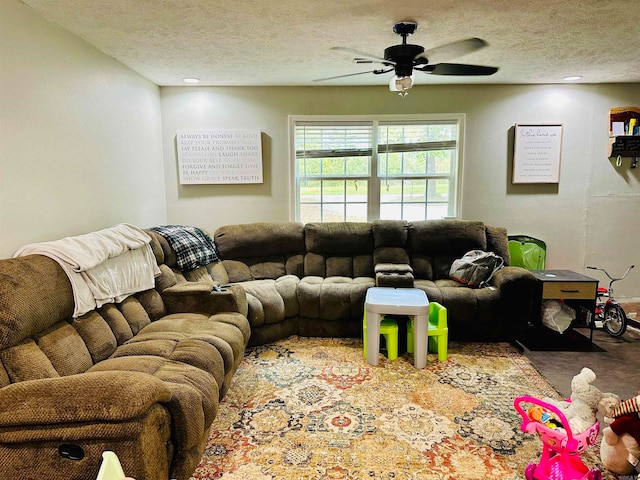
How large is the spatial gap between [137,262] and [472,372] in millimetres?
2524

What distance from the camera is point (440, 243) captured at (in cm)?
391

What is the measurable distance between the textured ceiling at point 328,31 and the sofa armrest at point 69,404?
1986mm

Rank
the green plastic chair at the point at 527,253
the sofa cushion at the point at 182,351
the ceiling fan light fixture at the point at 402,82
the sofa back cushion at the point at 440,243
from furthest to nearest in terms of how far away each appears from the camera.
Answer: the green plastic chair at the point at 527,253
the sofa back cushion at the point at 440,243
the ceiling fan light fixture at the point at 402,82
the sofa cushion at the point at 182,351

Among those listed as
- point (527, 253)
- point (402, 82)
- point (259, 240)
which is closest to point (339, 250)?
point (259, 240)

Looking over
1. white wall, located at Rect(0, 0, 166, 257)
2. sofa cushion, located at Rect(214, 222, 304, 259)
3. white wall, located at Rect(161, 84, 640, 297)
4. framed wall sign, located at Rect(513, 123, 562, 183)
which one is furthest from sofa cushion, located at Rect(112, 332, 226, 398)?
framed wall sign, located at Rect(513, 123, 562, 183)

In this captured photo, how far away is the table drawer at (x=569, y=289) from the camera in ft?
11.2

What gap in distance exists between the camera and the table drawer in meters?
3.43

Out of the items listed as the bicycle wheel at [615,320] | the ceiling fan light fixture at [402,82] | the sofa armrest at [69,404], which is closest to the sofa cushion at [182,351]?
the sofa armrest at [69,404]

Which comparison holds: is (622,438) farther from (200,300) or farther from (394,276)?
(200,300)

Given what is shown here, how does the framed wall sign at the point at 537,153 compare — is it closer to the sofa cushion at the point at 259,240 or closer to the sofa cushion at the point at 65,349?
the sofa cushion at the point at 259,240

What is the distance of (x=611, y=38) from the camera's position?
2.78m

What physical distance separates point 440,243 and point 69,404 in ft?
10.7

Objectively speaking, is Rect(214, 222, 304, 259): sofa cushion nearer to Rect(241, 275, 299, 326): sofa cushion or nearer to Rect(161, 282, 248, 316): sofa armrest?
Rect(241, 275, 299, 326): sofa cushion

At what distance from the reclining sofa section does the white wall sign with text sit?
71 centimetres
